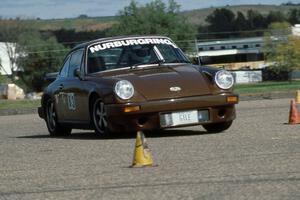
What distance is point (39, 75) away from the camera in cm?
11056

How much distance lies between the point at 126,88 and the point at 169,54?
1744 mm

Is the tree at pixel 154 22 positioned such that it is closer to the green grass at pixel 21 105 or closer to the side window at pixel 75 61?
the green grass at pixel 21 105

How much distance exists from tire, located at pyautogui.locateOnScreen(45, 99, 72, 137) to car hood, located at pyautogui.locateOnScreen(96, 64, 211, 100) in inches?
92.1

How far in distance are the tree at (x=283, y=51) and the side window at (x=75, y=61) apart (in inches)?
3215

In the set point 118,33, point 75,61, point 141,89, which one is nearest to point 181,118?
point 141,89

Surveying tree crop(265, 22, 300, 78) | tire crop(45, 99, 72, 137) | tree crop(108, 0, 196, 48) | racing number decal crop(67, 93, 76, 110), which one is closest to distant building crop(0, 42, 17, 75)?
tree crop(108, 0, 196, 48)

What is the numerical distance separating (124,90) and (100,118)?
853mm

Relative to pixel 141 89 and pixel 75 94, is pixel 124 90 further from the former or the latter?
pixel 75 94

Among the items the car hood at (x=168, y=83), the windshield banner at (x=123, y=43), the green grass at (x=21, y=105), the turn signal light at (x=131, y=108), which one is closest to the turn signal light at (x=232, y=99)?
the car hood at (x=168, y=83)

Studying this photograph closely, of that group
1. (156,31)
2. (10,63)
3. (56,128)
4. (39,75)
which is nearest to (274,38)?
(156,31)

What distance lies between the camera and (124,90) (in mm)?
11664

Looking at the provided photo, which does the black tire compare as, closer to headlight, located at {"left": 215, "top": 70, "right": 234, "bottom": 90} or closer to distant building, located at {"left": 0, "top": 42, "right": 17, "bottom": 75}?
headlight, located at {"left": 215, "top": 70, "right": 234, "bottom": 90}

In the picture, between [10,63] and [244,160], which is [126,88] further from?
[10,63]

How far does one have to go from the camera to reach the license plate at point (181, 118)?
38.6 feet
